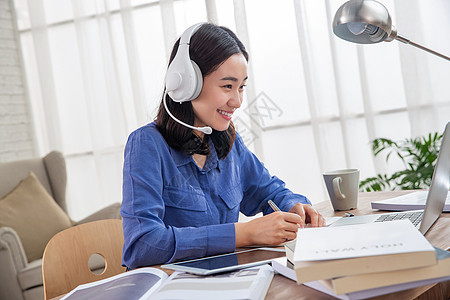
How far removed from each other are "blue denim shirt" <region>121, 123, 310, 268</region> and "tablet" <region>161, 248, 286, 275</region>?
6cm

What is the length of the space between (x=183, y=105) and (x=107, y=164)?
2.87 meters

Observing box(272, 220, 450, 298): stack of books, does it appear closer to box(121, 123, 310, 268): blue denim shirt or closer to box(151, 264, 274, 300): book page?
box(151, 264, 274, 300): book page

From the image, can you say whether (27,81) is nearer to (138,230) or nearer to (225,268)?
(138,230)

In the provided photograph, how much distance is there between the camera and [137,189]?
3.67ft

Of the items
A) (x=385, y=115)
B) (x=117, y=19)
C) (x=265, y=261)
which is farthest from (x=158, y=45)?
(x=265, y=261)

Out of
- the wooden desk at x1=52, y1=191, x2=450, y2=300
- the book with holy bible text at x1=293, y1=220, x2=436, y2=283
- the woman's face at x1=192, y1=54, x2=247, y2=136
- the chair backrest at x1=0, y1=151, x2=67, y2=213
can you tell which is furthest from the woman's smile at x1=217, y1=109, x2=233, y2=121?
the chair backrest at x1=0, y1=151, x2=67, y2=213

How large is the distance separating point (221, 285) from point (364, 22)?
0.58 m

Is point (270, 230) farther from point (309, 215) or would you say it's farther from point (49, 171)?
point (49, 171)

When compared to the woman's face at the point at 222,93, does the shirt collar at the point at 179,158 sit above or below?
below

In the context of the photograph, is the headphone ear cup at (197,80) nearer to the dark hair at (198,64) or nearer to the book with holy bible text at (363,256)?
the dark hair at (198,64)

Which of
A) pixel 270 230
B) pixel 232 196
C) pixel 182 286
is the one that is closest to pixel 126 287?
pixel 182 286

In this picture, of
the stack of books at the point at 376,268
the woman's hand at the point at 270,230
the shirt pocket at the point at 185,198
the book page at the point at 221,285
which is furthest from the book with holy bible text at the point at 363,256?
the shirt pocket at the point at 185,198

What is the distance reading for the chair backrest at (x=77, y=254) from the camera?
1221 mm

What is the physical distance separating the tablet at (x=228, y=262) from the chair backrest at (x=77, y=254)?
401 mm
